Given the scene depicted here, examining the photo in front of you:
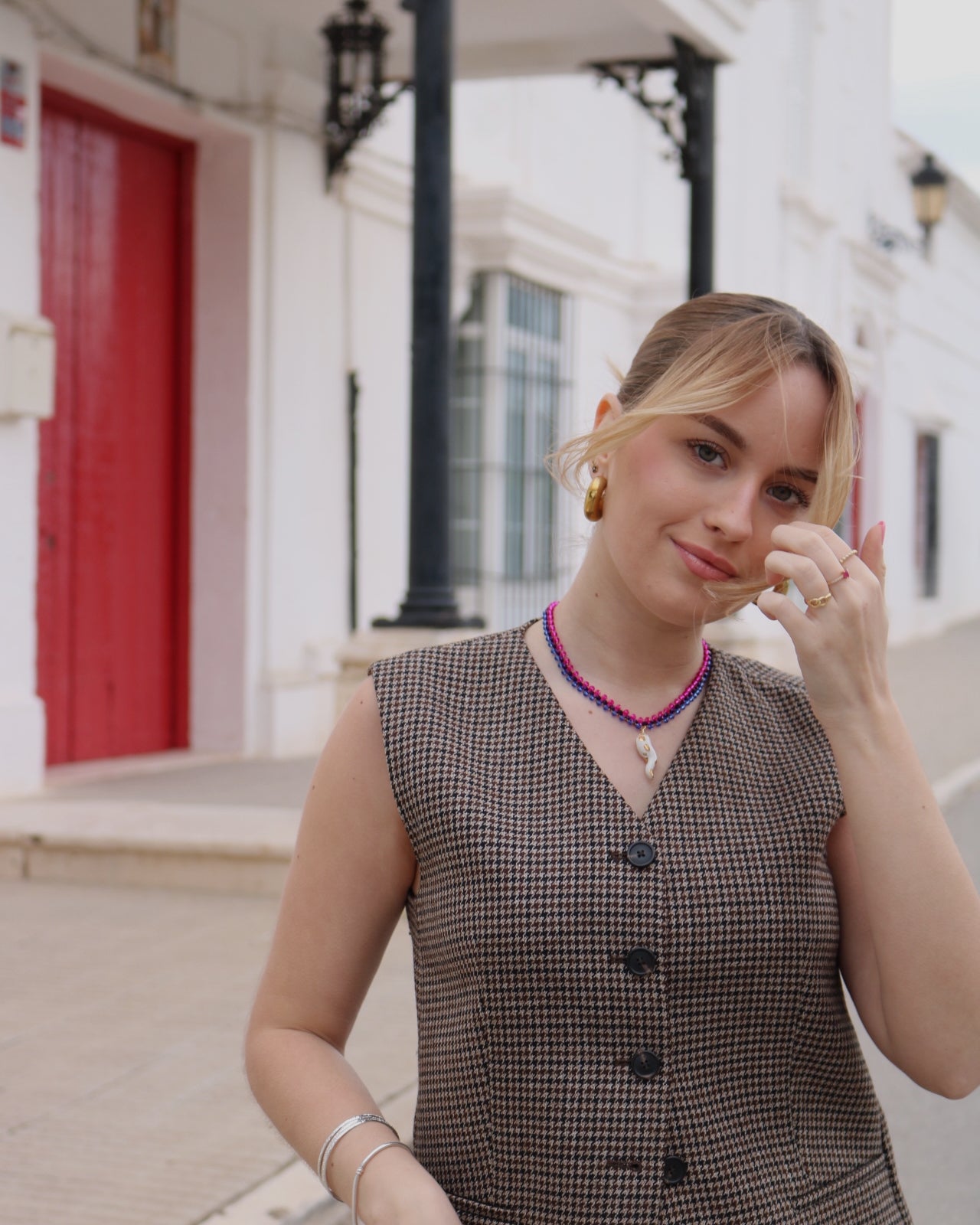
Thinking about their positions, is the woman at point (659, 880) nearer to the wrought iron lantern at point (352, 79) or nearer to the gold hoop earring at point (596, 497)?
the gold hoop earring at point (596, 497)

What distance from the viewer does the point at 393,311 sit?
1055 cm

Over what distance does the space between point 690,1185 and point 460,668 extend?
0.60 m

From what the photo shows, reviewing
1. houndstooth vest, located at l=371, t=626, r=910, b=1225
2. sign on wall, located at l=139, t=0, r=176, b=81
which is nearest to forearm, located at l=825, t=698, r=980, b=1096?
houndstooth vest, located at l=371, t=626, r=910, b=1225

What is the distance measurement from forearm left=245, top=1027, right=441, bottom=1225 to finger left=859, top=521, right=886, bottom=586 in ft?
2.47

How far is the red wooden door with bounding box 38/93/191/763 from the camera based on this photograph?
8062 mm

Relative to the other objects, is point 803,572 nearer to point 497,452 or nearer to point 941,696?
point 497,452

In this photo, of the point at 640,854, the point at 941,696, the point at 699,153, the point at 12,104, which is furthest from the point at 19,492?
the point at 941,696

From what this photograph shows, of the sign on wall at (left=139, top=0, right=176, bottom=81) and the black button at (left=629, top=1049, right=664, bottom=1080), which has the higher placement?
the sign on wall at (left=139, top=0, right=176, bottom=81)

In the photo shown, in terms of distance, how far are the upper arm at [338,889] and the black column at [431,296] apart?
5749mm

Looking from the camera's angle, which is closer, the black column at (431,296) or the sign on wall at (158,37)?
the black column at (431,296)

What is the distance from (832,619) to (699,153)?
28.6ft

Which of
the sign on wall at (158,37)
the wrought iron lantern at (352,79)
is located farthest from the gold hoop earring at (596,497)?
the wrought iron lantern at (352,79)

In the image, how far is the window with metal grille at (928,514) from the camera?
77.6 ft

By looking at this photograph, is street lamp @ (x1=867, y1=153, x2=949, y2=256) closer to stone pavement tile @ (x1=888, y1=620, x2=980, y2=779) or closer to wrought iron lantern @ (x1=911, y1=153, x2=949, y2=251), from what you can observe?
wrought iron lantern @ (x1=911, y1=153, x2=949, y2=251)
